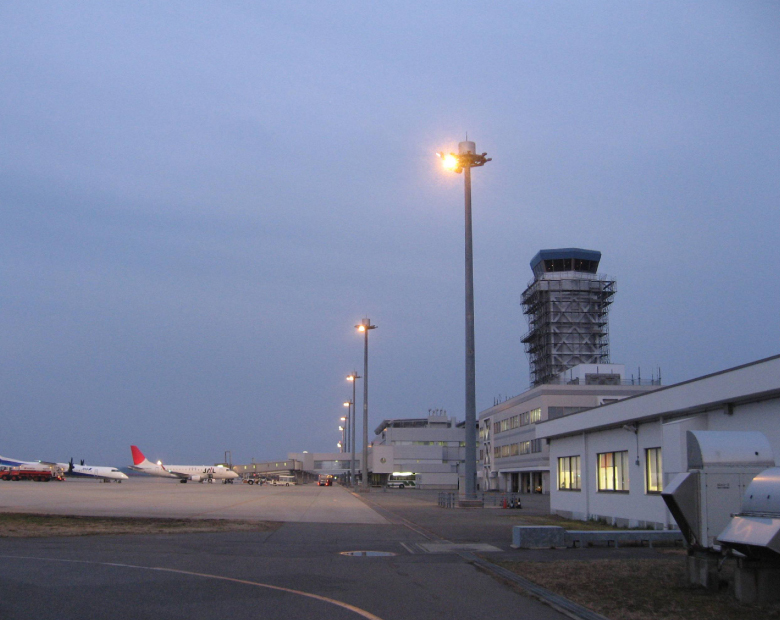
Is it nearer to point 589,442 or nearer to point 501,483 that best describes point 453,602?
point 589,442

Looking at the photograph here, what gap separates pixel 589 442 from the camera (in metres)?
30.2

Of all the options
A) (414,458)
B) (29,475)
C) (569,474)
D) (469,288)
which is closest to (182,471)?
(29,475)

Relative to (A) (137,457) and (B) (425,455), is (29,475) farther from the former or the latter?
(B) (425,455)

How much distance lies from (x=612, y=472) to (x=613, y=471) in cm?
13

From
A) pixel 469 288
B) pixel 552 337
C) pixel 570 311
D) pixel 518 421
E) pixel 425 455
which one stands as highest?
pixel 570 311

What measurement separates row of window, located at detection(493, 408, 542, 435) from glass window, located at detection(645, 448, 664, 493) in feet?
188

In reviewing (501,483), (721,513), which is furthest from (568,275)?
(721,513)

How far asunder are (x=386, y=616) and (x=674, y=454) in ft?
45.8

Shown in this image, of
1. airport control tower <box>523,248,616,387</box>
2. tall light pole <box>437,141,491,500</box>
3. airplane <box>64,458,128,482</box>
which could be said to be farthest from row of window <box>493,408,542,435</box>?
airplane <box>64,458,128,482</box>

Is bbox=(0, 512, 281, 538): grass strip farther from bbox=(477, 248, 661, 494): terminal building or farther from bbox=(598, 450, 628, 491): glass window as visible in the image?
bbox=(477, 248, 661, 494): terminal building

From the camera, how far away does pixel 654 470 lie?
24.1 m

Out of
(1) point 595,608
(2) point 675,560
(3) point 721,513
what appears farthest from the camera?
(2) point 675,560

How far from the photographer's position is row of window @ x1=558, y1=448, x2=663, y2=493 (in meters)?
24.1

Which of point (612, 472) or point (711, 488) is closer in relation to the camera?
point (711, 488)
